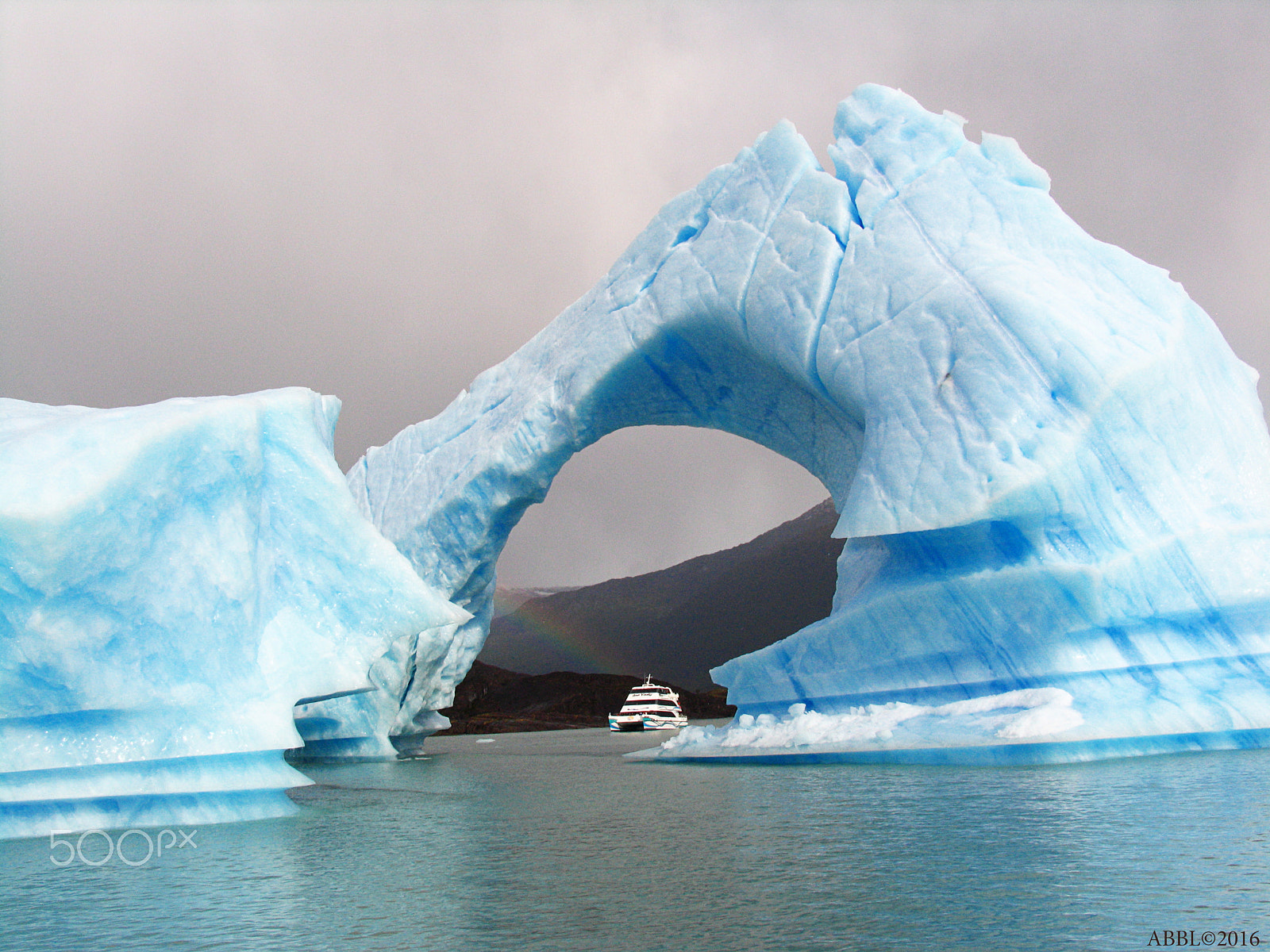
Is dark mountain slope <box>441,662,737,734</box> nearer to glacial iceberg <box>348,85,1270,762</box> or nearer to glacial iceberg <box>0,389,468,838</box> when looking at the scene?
glacial iceberg <box>348,85,1270,762</box>

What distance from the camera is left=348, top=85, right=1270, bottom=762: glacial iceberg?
8508 mm

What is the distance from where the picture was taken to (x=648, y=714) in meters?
31.2

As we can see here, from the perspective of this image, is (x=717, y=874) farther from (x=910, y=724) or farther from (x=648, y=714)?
(x=648, y=714)

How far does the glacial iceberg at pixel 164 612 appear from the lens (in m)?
5.83

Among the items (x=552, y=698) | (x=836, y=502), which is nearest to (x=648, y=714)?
(x=552, y=698)

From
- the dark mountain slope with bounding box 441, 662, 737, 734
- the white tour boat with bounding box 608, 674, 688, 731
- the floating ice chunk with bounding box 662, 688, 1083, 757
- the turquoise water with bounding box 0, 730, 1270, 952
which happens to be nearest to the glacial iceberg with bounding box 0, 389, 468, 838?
the turquoise water with bounding box 0, 730, 1270, 952

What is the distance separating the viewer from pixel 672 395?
43.1ft

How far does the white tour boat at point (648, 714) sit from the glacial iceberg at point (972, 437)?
62.1ft

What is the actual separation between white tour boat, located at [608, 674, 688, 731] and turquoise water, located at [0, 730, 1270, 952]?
23180mm

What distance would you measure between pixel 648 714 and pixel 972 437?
23961 mm

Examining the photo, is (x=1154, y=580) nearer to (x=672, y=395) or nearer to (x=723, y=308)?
(x=723, y=308)

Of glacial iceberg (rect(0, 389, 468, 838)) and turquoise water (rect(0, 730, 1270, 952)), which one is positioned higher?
glacial iceberg (rect(0, 389, 468, 838))

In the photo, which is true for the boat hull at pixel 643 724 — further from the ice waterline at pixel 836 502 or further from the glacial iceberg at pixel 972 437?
the glacial iceberg at pixel 972 437

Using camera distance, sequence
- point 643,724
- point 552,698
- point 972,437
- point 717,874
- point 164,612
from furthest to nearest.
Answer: point 552,698, point 643,724, point 972,437, point 164,612, point 717,874
